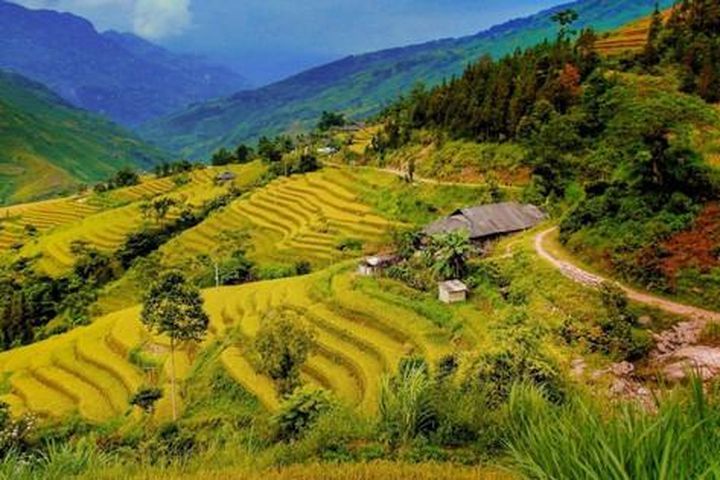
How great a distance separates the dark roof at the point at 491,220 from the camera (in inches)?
1423

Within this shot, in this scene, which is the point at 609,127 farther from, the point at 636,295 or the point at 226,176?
the point at 226,176

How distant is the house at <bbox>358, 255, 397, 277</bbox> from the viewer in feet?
102

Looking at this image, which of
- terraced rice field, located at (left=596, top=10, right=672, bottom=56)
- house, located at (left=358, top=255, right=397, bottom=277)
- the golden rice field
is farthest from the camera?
the golden rice field

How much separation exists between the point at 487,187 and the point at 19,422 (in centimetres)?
3045

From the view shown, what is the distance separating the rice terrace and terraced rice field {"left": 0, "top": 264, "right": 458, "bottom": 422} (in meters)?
0.14

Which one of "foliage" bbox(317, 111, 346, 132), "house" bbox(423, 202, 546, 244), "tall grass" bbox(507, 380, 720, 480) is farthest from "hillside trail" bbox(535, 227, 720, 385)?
"foliage" bbox(317, 111, 346, 132)

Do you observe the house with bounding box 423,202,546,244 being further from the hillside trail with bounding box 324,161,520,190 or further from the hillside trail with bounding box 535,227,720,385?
the hillside trail with bounding box 535,227,720,385

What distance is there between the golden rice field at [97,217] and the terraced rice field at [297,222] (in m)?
10.4

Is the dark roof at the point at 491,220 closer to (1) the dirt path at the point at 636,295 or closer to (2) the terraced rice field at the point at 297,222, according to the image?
(2) the terraced rice field at the point at 297,222

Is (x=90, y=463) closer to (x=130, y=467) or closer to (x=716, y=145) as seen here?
(x=130, y=467)

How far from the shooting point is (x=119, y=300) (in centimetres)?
4825

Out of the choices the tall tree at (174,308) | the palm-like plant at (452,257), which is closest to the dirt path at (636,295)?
the palm-like plant at (452,257)

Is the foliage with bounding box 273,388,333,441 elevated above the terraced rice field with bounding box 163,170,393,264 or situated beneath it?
elevated above

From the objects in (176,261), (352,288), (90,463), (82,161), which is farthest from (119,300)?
(82,161)
